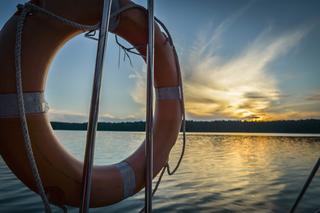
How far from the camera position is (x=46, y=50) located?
1.58 metres

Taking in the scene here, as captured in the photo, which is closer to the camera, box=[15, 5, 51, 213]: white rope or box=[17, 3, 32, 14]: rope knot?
box=[15, 5, 51, 213]: white rope

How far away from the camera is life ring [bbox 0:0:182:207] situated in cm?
146

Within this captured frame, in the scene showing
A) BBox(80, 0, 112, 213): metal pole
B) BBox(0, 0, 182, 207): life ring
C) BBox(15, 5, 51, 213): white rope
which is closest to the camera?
BBox(80, 0, 112, 213): metal pole

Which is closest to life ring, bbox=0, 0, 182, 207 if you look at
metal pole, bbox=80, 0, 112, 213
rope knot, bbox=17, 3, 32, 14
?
rope knot, bbox=17, 3, 32, 14

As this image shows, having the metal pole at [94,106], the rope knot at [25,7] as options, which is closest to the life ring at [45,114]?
the rope knot at [25,7]

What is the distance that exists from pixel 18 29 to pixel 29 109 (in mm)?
416

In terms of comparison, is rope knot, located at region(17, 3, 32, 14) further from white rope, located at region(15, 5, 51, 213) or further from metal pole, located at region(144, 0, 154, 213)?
→ metal pole, located at region(144, 0, 154, 213)

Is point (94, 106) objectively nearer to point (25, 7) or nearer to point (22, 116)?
point (22, 116)

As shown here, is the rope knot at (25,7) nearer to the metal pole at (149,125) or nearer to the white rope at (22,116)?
the white rope at (22,116)

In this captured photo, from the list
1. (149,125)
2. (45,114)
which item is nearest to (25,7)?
(45,114)

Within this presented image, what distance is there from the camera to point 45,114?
5.24 feet

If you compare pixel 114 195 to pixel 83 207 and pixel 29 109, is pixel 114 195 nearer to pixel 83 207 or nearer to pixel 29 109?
pixel 83 207

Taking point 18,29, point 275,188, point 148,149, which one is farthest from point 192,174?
point 18,29

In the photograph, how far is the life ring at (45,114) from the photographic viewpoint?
1.46m
